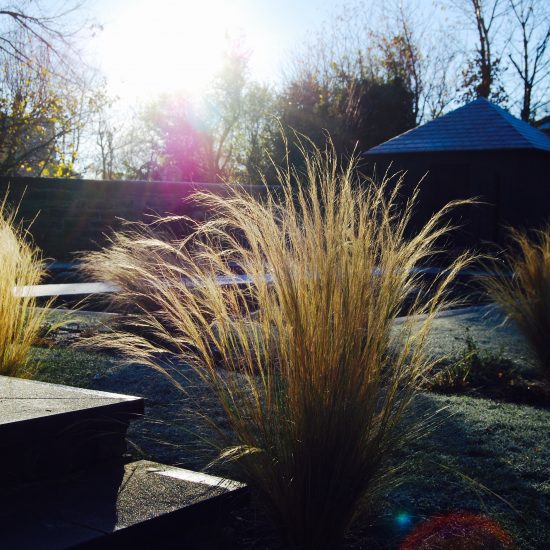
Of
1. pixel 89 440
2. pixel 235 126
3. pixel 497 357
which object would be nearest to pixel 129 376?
pixel 89 440

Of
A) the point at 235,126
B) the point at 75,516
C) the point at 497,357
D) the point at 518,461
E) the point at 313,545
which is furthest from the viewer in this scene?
the point at 235,126

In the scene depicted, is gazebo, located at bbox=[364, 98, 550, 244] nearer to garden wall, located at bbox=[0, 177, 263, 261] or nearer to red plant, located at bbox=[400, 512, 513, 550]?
garden wall, located at bbox=[0, 177, 263, 261]

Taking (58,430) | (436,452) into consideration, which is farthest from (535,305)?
(58,430)

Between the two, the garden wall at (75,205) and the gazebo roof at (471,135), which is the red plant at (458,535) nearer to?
the garden wall at (75,205)

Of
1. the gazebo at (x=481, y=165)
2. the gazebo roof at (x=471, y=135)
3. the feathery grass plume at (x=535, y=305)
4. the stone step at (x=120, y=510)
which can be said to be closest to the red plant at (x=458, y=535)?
the stone step at (x=120, y=510)

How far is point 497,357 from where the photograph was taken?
4617 mm

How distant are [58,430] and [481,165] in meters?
13.6

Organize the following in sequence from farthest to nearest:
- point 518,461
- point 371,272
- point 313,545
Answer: point 518,461
point 371,272
point 313,545

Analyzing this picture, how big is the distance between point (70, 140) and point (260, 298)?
18.2 meters

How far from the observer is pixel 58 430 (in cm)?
204

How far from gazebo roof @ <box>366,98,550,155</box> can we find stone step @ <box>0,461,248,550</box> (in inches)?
513

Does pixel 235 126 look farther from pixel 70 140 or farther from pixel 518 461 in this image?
pixel 518 461

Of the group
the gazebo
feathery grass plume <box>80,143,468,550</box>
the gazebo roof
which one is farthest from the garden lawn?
the gazebo roof

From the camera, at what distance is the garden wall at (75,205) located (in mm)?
10789
